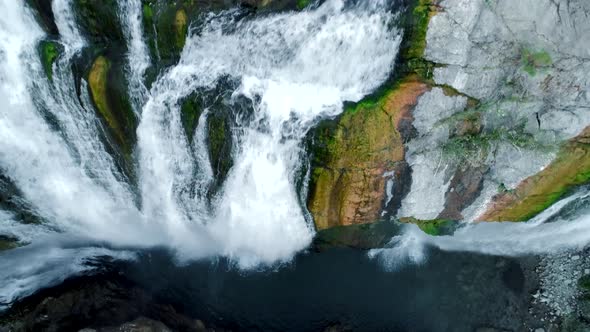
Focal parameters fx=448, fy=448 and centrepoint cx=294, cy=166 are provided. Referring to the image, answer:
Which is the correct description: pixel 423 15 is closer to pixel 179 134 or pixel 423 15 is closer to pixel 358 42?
pixel 358 42

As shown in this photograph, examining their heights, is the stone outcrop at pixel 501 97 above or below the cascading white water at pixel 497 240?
above

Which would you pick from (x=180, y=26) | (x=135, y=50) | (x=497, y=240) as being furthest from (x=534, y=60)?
(x=135, y=50)

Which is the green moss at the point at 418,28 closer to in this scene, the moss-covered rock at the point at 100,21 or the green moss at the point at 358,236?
the green moss at the point at 358,236

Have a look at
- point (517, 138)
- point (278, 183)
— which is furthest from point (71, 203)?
point (517, 138)

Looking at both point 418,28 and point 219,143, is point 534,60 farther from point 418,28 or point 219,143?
point 219,143

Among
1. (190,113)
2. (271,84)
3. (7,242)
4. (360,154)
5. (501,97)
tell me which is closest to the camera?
(501,97)

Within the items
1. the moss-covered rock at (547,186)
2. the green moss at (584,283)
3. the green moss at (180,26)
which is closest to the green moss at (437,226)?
the moss-covered rock at (547,186)
